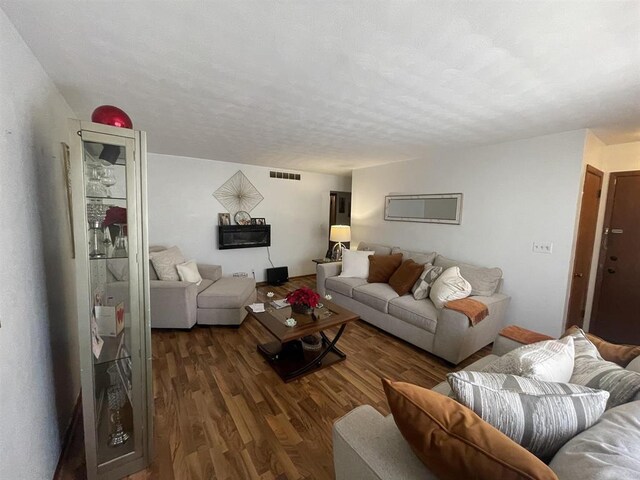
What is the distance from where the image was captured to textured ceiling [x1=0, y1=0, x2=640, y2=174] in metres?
1.06

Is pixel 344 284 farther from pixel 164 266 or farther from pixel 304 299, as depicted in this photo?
pixel 164 266

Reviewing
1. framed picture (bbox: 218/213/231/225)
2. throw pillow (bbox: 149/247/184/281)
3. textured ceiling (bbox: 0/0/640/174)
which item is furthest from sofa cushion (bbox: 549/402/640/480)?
framed picture (bbox: 218/213/231/225)

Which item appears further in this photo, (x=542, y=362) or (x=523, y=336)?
(x=523, y=336)

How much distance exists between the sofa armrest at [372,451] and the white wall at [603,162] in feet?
10.5

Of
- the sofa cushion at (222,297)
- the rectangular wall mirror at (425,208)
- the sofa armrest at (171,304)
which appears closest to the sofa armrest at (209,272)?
the sofa cushion at (222,297)

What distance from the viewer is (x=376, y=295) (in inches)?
121

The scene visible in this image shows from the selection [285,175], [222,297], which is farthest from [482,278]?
[285,175]

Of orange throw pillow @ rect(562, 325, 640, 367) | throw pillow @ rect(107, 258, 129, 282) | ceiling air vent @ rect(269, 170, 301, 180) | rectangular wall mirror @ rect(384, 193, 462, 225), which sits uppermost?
ceiling air vent @ rect(269, 170, 301, 180)

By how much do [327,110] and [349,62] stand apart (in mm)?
683

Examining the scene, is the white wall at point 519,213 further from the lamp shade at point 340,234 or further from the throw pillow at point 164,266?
the throw pillow at point 164,266

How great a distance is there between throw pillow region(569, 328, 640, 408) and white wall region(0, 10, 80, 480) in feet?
7.16

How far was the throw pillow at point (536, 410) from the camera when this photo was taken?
78 cm

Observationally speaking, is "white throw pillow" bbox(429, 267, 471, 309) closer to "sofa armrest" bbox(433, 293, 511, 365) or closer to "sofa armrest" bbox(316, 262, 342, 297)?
"sofa armrest" bbox(433, 293, 511, 365)

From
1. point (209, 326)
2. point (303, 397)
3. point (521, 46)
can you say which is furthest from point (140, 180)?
point (209, 326)
